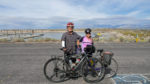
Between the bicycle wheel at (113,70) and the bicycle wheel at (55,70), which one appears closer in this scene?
the bicycle wheel at (55,70)

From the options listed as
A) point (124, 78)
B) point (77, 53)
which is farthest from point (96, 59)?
point (124, 78)

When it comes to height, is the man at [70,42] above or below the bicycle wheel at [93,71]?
above

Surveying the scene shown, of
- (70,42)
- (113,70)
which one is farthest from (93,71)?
(70,42)

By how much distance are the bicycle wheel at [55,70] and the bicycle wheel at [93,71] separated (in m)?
0.74

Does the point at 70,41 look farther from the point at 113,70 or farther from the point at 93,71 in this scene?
the point at 113,70

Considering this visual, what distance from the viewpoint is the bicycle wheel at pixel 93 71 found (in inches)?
151

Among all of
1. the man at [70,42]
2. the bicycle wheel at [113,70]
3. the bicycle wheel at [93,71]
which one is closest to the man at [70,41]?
the man at [70,42]

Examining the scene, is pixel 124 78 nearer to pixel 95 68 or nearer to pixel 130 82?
pixel 130 82

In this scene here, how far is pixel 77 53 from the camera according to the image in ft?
13.2

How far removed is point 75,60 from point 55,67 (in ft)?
2.30

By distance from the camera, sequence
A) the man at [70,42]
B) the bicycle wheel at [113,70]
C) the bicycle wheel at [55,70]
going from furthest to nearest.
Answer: the bicycle wheel at [113,70], the man at [70,42], the bicycle wheel at [55,70]

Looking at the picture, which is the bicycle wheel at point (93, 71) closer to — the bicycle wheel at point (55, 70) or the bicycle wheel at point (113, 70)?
the bicycle wheel at point (113, 70)

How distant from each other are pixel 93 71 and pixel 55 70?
1.29m

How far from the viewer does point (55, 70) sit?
390 centimetres
